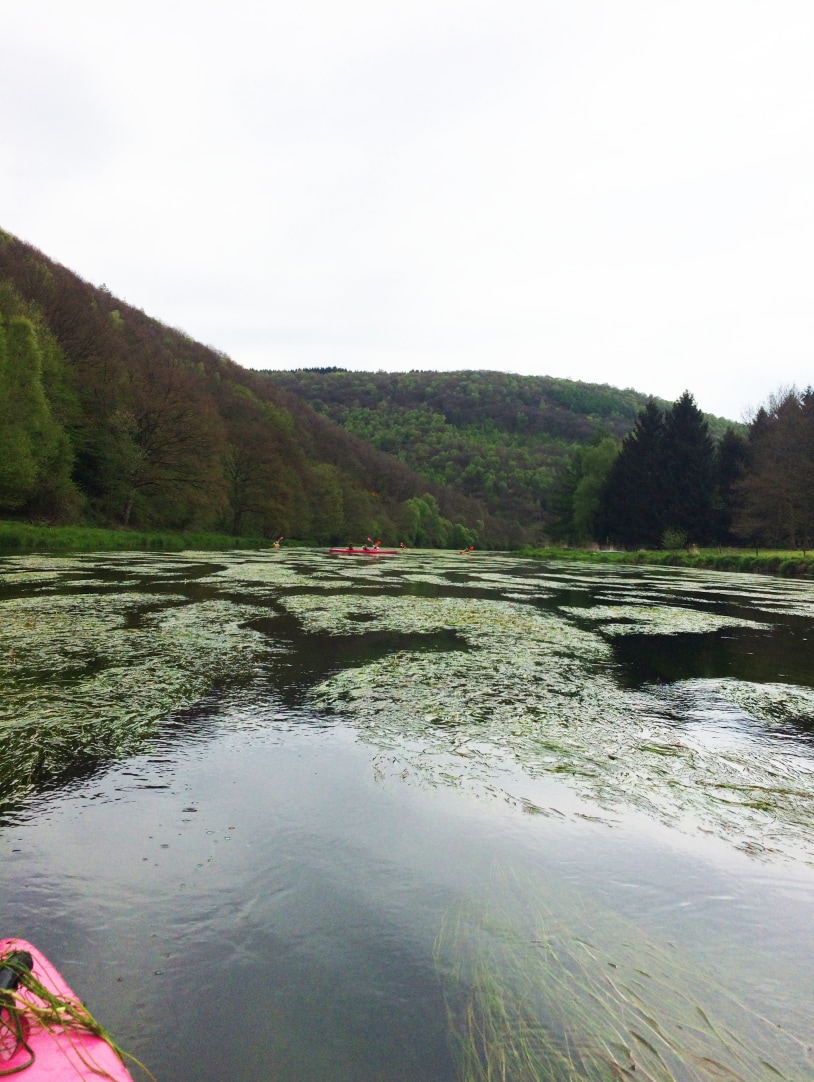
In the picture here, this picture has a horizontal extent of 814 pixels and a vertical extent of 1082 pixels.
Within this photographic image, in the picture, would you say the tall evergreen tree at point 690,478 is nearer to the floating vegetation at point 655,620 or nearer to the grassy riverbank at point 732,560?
the grassy riverbank at point 732,560

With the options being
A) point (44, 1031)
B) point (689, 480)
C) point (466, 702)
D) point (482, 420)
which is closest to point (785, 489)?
point (689, 480)

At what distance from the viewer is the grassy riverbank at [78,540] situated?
2147cm

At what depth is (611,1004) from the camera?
71.2 inches

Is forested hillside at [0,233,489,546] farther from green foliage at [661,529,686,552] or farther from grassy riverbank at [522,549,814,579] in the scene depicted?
green foliage at [661,529,686,552]

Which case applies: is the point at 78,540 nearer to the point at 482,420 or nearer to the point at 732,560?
the point at 732,560

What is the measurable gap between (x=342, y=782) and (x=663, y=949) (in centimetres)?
176

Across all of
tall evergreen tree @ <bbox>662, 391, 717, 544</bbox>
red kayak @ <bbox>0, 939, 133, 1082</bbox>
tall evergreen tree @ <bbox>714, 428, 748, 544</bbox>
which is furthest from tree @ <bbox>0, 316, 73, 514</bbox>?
tall evergreen tree @ <bbox>714, 428, 748, 544</bbox>

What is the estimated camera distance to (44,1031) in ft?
4.73

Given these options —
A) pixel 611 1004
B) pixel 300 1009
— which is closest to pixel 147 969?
pixel 300 1009

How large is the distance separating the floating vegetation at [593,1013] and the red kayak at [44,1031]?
33.2 inches

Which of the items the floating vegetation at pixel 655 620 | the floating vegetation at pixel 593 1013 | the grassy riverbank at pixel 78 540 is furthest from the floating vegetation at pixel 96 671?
the grassy riverbank at pixel 78 540

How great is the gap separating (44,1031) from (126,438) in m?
32.3

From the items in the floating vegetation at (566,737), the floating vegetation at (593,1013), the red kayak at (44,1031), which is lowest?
the floating vegetation at (566,737)

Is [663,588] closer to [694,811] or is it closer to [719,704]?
[719,704]
